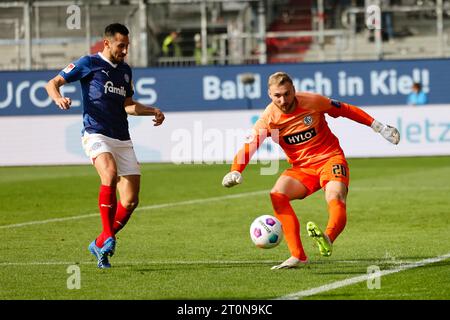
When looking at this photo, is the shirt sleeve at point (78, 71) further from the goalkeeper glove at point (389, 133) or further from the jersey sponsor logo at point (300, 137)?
the goalkeeper glove at point (389, 133)

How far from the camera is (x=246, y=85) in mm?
28953

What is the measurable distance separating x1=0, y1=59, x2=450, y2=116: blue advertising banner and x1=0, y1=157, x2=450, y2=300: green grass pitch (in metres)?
5.57

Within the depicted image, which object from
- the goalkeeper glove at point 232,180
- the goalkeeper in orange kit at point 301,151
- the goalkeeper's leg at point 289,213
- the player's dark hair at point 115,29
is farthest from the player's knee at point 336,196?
the player's dark hair at point 115,29

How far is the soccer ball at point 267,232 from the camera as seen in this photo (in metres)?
10.4

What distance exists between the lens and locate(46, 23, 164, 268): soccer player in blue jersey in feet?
35.1

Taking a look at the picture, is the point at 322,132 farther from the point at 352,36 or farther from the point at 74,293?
the point at 352,36

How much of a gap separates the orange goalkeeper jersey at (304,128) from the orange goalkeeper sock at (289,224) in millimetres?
518

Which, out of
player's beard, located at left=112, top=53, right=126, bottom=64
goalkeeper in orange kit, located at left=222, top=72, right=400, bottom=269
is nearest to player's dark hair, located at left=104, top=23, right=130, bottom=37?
player's beard, located at left=112, top=53, right=126, bottom=64

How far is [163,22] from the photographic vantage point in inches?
1266

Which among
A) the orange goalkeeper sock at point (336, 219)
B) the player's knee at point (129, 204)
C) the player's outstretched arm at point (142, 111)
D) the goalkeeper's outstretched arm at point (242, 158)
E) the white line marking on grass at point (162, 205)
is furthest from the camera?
the white line marking on grass at point (162, 205)

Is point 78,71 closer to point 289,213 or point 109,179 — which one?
point 109,179

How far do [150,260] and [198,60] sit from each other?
65.6 feet
